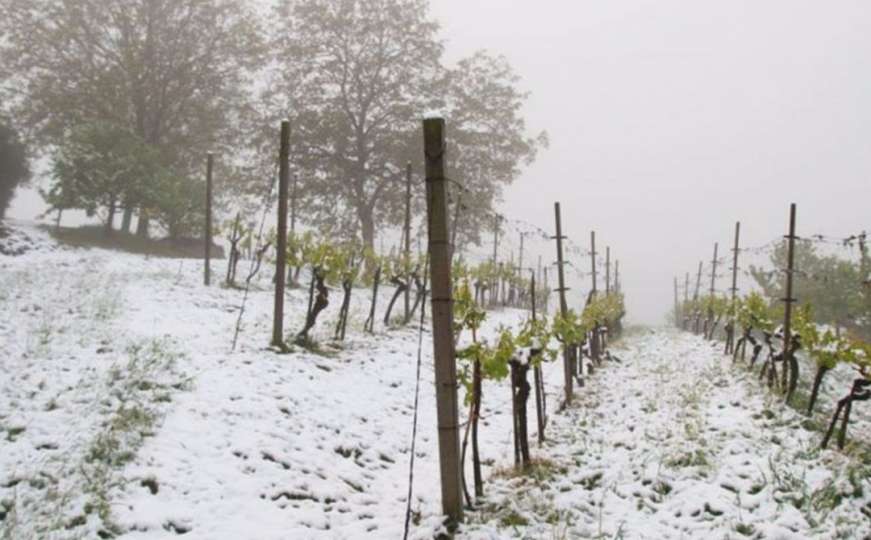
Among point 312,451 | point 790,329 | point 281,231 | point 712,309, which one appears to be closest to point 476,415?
point 312,451

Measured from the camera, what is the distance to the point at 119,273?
681 inches

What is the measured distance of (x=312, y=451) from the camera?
7254 millimetres

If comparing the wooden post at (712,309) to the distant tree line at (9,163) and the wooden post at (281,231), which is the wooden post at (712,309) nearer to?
the wooden post at (281,231)

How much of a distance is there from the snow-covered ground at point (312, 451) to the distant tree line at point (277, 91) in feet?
58.1

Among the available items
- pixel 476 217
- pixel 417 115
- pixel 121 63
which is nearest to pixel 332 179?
pixel 417 115

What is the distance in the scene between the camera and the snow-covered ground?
555 cm

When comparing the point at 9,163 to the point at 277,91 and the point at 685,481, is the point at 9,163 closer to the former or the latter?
the point at 277,91

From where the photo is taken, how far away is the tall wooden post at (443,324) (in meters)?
5.80

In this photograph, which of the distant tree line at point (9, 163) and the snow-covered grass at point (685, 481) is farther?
the distant tree line at point (9, 163)

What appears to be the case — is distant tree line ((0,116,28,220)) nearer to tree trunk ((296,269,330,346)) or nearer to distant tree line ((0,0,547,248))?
distant tree line ((0,0,547,248))

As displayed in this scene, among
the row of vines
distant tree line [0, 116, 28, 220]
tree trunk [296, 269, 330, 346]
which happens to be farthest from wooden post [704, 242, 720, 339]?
distant tree line [0, 116, 28, 220]

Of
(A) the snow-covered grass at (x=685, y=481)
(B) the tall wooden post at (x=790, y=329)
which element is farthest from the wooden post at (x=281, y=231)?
(B) the tall wooden post at (x=790, y=329)

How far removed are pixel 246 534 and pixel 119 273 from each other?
14.8 meters

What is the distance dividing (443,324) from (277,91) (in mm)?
27164
